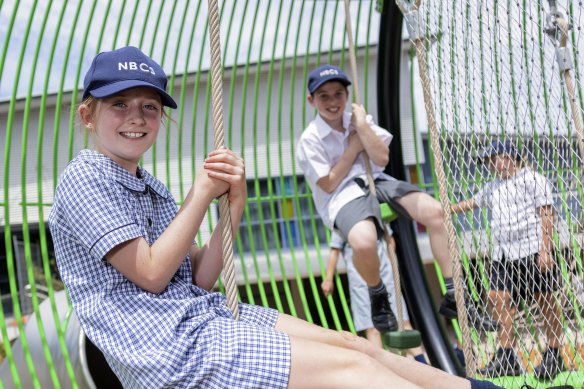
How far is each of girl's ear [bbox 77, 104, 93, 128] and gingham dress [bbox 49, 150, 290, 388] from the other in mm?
158

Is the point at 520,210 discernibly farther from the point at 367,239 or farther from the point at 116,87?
the point at 116,87

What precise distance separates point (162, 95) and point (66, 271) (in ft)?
1.94

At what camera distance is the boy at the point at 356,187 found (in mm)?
3797

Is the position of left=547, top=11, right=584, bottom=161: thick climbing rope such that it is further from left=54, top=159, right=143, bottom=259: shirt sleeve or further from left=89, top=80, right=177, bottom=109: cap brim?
left=54, top=159, right=143, bottom=259: shirt sleeve

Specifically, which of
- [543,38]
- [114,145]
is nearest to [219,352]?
[114,145]

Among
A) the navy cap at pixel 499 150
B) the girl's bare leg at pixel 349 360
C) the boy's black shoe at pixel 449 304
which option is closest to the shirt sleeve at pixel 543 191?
the navy cap at pixel 499 150

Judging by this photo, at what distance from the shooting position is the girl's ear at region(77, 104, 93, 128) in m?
2.13

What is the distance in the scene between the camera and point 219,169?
6.77 feet

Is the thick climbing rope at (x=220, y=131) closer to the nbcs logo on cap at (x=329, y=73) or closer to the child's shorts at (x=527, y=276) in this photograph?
the child's shorts at (x=527, y=276)

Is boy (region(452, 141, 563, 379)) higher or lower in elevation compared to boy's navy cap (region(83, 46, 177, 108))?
lower

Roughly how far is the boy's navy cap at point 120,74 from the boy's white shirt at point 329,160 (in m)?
1.99

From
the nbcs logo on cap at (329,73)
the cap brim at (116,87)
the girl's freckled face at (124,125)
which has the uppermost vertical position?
the nbcs logo on cap at (329,73)

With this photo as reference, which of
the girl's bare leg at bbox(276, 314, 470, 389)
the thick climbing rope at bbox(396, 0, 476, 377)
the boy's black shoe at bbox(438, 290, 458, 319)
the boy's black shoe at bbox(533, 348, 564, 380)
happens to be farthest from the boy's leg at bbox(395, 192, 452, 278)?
the girl's bare leg at bbox(276, 314, 470, 389)

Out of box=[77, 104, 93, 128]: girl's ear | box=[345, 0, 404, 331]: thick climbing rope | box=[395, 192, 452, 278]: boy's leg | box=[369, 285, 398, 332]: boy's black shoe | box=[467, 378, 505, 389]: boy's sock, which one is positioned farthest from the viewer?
box=[369, 285, 398, 332]: boy's black shoe
